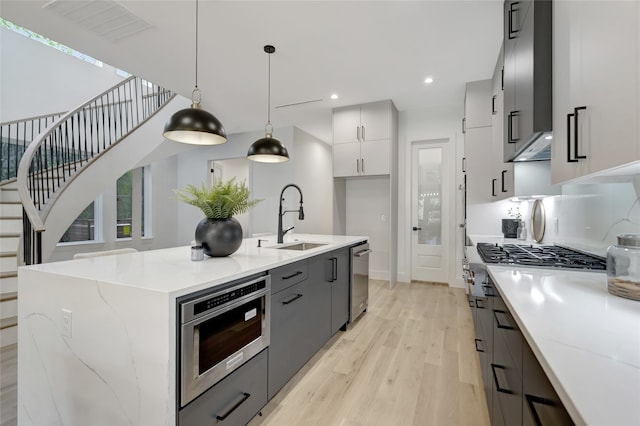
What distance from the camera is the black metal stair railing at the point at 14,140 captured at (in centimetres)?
474

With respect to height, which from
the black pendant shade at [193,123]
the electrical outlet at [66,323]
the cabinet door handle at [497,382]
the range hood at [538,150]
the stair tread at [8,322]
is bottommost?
the stair tread at [8,322]

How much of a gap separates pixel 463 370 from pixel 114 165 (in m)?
5.29

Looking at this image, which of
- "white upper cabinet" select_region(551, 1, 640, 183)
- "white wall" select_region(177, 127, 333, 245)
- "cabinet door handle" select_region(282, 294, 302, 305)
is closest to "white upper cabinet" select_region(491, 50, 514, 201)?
"white upper cabinet" select_region(551, 1, 640, 183)

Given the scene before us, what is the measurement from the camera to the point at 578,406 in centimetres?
48

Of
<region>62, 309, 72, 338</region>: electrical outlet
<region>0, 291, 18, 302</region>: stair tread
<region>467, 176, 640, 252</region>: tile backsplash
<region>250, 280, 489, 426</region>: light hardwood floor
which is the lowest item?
<region>250, 280, 489, 426</region>: light hardwood floor

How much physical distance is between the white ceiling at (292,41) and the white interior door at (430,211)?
93cm

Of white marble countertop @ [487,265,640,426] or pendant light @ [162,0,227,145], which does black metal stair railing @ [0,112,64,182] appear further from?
white marble countertop @ [487,265,640,426]

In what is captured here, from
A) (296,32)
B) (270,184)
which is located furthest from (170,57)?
(270,184)

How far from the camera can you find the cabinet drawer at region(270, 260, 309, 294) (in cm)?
178

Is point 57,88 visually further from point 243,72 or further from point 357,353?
point 357,353

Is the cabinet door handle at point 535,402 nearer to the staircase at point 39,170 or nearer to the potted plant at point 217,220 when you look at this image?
the potted plant at point 217,220

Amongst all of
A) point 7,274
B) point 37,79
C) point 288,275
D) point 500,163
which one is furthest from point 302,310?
point 37,79

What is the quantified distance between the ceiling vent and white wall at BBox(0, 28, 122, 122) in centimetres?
359

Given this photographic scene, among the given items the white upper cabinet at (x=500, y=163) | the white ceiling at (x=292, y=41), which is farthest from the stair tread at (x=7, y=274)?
the white upper cabinet at (x=500, y=163)
